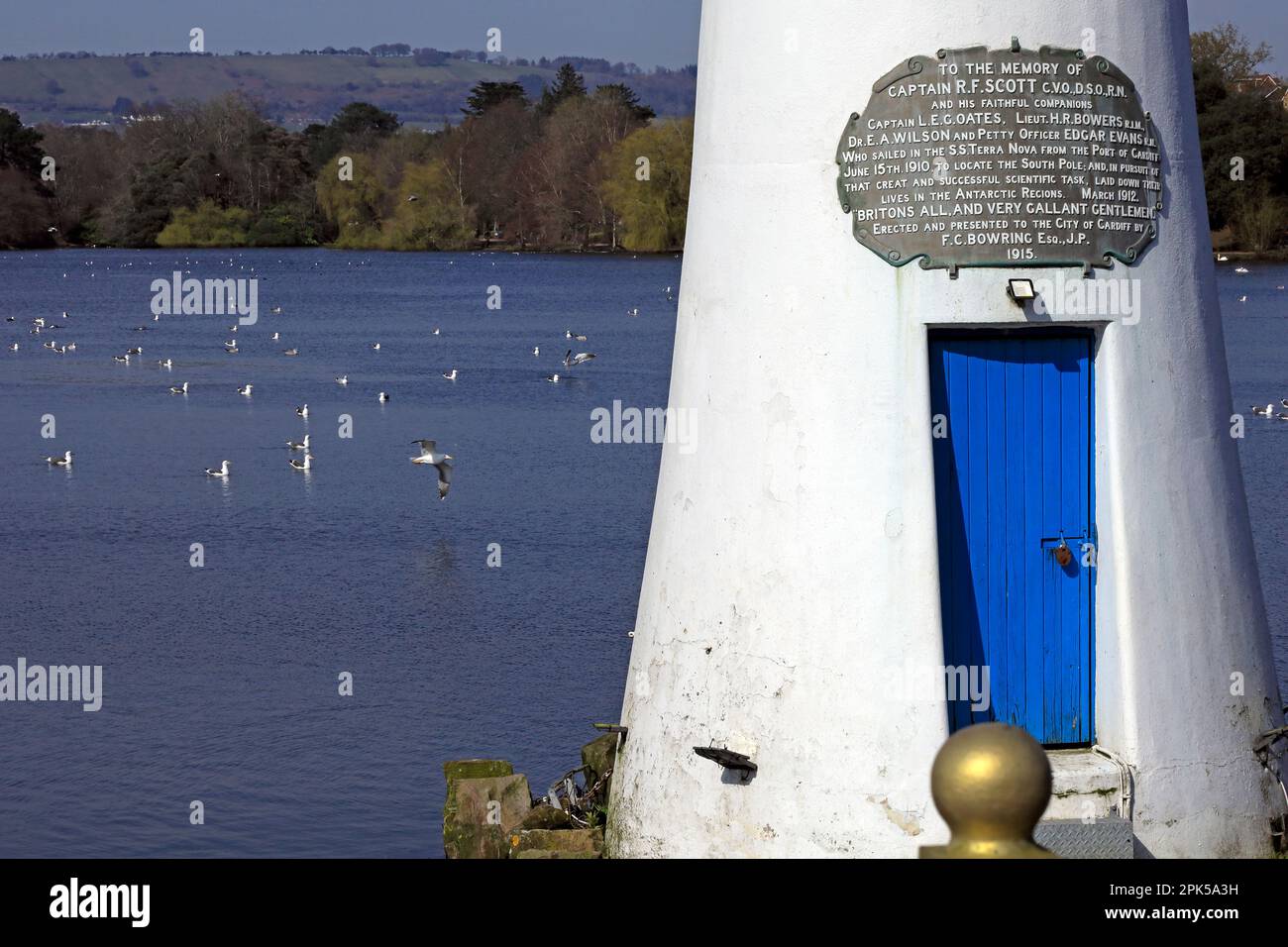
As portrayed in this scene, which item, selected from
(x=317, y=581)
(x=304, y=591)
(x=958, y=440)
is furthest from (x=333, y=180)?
(x=958, y=440)

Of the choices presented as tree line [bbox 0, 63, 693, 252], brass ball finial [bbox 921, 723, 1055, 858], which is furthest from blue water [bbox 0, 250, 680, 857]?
tree line [bbox 0, 63, 693, 252]

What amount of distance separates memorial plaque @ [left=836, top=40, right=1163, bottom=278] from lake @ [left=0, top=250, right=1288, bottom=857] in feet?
23.4

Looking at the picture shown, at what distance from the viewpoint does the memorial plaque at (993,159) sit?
9383 millimetres

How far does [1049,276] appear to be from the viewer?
9500 millimetres

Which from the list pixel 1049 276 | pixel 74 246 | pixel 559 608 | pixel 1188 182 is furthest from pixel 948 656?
pixel 74 246

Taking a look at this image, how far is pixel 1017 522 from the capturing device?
9.82m

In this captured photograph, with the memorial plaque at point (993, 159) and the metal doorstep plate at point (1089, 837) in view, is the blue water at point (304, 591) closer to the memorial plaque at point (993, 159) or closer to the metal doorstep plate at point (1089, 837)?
the metal doorstep plate at point (1089, 837)

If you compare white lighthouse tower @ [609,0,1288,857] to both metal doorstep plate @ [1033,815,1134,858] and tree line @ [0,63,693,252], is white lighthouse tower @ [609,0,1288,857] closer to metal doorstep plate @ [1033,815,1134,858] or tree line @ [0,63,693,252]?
metal doorstep plate @ [1033,815,1134,858]

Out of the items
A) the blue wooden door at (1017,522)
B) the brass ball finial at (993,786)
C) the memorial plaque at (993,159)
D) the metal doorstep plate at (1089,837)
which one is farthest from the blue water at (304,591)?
the brass ball finial at (993,786)

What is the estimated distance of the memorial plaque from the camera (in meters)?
9.38

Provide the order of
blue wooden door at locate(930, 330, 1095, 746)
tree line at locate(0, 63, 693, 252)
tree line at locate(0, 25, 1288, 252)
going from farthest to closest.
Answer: tree line at locate(0, 63, 693, 252)
tree line at locate(0, 25, 1288, 252)
blue wooden door at locate(930, 330, 1095, 746)

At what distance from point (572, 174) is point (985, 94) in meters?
121

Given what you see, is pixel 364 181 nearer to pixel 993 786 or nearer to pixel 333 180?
pixel 333 180

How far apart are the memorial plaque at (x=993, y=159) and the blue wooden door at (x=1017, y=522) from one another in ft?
1.60
